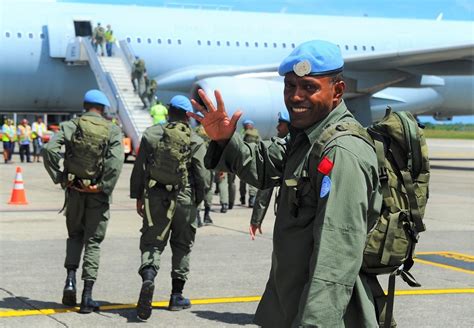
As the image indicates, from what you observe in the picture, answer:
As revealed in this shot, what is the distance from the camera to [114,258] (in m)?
9.52

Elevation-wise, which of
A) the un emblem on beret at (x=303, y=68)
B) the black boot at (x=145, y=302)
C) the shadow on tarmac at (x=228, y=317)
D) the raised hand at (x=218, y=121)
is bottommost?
the shadow on tarmac at (x=228, y=317)

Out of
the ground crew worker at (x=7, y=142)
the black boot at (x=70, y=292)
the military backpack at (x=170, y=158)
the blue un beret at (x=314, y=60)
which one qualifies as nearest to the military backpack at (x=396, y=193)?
the blue un beret at (x=314, y=60)

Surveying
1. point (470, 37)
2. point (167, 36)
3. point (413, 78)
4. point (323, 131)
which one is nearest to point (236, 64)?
point (167, 36)

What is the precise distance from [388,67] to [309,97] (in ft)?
80.1

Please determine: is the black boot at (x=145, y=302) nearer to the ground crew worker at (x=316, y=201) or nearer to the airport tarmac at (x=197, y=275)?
the airport tarmac at (x=197, y=275)

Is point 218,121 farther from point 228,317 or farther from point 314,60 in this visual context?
point 228,317

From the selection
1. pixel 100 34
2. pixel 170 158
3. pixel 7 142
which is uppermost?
pixel 100 34

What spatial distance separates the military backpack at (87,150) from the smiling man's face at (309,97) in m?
4.17

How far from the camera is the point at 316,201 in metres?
3.19

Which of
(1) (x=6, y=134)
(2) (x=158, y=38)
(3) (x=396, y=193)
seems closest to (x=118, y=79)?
(2) (x=158, y=38)

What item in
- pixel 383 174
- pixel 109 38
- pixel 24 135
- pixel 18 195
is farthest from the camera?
pixel 109 38

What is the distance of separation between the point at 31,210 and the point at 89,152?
7.06m

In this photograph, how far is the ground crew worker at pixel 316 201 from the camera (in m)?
2.99

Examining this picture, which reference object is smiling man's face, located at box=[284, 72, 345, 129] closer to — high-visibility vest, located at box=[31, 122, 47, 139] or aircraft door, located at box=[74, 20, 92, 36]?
aircraft door, located at box=[74, 20, 92, 36]
